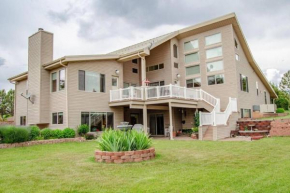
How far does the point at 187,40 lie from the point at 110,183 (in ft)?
56.8

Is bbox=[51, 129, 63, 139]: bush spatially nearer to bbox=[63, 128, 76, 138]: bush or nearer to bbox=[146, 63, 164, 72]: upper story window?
bbox=[63, 128, 76, 138]: bush

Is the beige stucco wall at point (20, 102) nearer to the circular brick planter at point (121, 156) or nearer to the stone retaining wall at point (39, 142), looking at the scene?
the stone retaining wall at point (39, 142)

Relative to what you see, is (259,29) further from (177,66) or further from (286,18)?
(177,66)

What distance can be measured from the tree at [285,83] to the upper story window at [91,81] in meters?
27.1

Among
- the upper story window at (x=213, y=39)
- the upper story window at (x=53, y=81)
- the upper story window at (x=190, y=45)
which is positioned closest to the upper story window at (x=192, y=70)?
the upper story window at (x=190, y=45)

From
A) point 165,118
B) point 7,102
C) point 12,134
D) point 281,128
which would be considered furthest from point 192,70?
point 7,102

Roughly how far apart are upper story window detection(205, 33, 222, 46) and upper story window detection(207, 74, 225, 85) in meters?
2.70

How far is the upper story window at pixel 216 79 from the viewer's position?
719 inches

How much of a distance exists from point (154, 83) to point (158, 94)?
5.50 meters

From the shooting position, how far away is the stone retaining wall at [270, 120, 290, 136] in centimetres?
1334

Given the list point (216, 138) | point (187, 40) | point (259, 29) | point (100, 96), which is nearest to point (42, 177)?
point (216, 138)

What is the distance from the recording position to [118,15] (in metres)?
16.9

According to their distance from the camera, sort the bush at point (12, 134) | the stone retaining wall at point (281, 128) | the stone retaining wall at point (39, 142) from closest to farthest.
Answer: the stone retaining wall at point (39, 142)
the bush at point (12, 134)
the stone retaining wall at point (281, 128)

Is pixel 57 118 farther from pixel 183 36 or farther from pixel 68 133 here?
pixel 183 36
